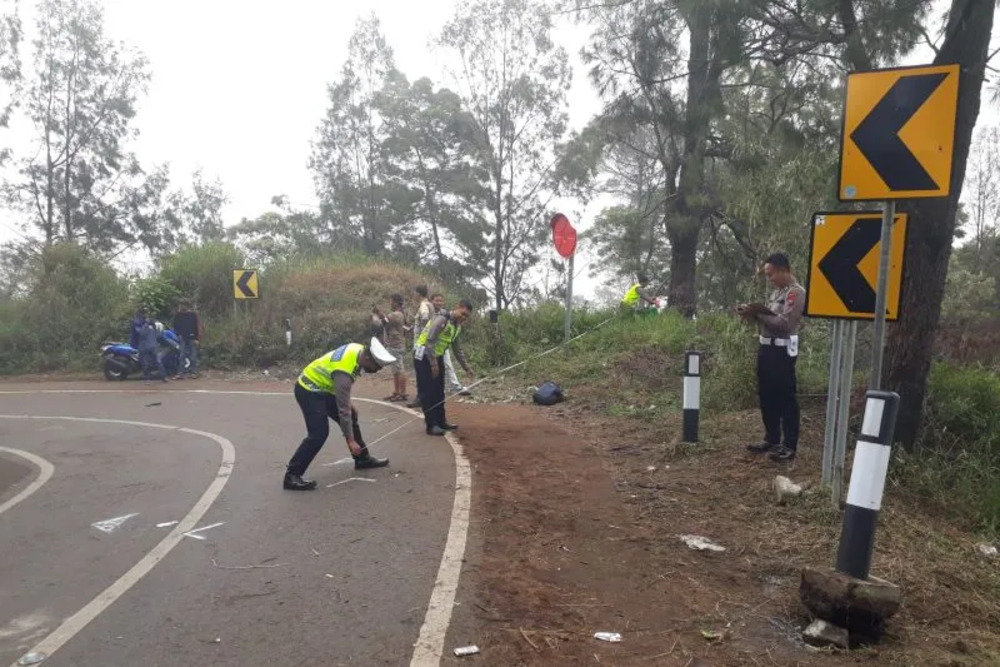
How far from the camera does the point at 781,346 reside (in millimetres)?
6609

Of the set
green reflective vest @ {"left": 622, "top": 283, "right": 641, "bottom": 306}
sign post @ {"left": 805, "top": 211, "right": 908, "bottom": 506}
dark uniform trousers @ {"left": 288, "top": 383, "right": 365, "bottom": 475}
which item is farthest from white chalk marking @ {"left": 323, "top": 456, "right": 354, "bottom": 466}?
green reflective vest @ {"left": 622, "top": 283, "right": 641, "bottom": 306}

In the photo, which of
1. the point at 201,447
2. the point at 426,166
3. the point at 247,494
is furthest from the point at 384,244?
the point at 247,494

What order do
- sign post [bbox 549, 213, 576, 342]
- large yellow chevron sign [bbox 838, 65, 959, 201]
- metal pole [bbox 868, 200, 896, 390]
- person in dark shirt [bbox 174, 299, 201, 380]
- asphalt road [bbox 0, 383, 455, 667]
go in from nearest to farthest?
1. asphalt road [bbox 0, 383, 455, 667]
2. large yellow chevron sign [bbox 838, 65, 959, 201]
3. metal pole [bbox 868, 200, 896, 390]
4. sign post [bbox 549, 213, 576, 342]
5. person in dark shirt [bbox 174, 299, 201, 380]

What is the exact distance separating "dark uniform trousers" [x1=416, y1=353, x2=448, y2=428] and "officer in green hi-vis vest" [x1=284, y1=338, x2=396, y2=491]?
2.09m

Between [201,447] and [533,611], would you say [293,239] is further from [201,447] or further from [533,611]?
[533,611]

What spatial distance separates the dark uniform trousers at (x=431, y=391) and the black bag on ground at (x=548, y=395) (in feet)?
8.14

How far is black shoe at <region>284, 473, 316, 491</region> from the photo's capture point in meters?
6.81

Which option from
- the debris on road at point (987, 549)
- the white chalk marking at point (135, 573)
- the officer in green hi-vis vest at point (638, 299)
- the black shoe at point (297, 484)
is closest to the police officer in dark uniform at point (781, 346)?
the debris on road at point (987, 549)

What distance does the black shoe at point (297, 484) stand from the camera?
6.81 meters

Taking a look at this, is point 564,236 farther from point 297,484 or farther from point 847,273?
point 847,273

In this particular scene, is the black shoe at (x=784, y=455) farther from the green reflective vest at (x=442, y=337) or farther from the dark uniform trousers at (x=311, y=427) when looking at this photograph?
the green reflective vest at (x=442, y=337)

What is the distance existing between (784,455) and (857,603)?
312 cm

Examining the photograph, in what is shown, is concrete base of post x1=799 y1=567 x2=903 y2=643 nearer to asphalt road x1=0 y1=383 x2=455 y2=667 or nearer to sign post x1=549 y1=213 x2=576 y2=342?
asphalt road x1=0 y1=383 x2=455 y2=667

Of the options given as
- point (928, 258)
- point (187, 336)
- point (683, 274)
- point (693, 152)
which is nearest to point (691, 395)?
point (928, 258)
